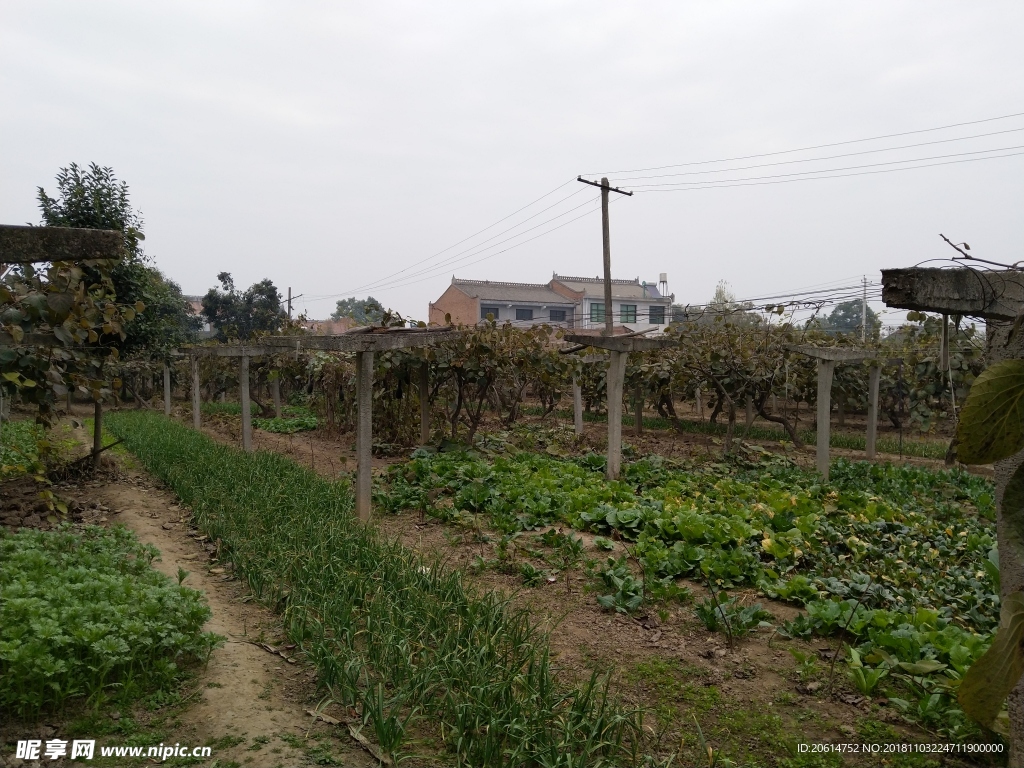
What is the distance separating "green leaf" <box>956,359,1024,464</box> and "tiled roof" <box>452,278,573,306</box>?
41660 mm

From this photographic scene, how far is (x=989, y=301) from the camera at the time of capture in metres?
2.09

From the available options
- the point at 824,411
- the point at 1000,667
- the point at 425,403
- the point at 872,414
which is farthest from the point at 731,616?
the point at 872,414

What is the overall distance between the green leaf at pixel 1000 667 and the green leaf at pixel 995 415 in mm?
340

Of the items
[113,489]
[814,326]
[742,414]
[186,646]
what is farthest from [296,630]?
[742,414]

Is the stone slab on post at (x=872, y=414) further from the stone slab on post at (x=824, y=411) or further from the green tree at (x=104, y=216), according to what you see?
the green tree at (x=104, y=216)

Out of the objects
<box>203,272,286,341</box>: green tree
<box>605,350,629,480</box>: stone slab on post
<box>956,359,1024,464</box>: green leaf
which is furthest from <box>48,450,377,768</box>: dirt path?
<box>203,272,286,341</box>: green tree

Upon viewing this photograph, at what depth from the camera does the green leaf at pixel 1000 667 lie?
130cm

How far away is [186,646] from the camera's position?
11.4 ft

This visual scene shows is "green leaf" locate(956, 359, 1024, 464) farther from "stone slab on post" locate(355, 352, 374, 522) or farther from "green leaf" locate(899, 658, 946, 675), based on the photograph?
"stone slab on post" locate(355, 352, 374, 522)

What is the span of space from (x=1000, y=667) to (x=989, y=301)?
1.24 meters

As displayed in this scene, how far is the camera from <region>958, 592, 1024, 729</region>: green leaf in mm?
1303

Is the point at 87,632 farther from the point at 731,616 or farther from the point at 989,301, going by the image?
the point at 989,301

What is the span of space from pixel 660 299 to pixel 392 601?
4587 cm

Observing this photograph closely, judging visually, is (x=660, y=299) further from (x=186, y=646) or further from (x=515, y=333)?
(x=186, y=646)
